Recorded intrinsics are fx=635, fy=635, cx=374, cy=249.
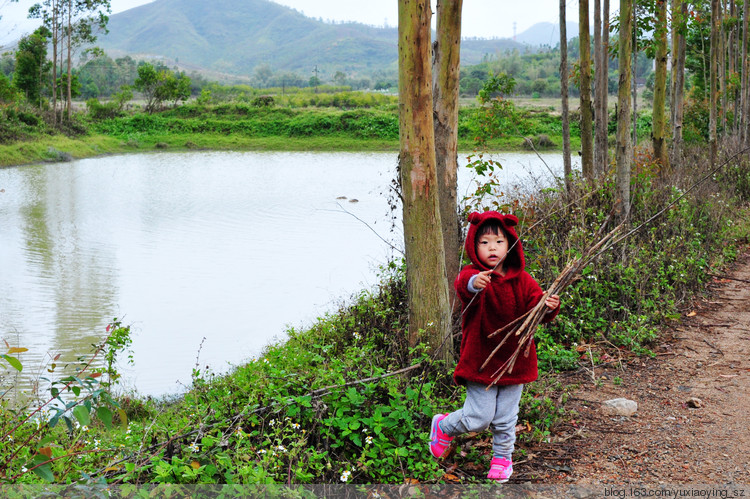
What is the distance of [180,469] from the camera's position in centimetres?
278

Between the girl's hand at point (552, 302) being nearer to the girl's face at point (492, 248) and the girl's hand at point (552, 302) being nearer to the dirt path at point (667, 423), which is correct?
the girl's face at point (492, 248)

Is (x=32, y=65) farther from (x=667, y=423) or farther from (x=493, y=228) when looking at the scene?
(x=667, y=423)

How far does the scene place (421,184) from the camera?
13.5 ft

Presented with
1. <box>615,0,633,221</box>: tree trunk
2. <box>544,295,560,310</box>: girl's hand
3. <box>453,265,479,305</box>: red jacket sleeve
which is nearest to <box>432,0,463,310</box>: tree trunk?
<box>453,265,479,305</box>: red jacket sleeve

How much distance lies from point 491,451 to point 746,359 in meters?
2.48

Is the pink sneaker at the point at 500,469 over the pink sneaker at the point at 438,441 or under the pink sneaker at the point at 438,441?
under

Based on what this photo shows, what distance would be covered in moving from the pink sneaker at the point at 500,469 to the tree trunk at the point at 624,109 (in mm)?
4570

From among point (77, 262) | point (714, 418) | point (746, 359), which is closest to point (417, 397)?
point (714, 418)

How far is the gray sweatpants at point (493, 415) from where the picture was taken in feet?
10.2

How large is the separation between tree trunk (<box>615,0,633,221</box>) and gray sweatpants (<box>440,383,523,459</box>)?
14.6ft

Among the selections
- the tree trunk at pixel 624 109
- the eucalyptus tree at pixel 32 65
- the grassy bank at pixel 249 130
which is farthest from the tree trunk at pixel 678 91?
the eucalyptus tree at pixel 32 65

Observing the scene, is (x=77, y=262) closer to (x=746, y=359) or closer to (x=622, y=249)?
Result: (x=622, y=249)

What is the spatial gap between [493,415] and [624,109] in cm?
518

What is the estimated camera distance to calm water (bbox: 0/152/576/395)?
730 centimetres
